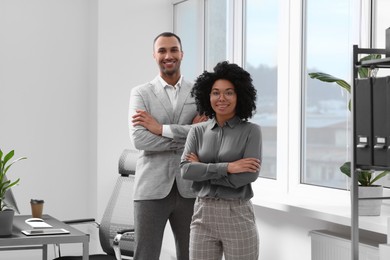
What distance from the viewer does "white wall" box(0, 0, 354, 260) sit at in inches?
225

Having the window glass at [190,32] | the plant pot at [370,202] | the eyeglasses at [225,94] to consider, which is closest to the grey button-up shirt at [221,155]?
the eyeglasses at [225,94]

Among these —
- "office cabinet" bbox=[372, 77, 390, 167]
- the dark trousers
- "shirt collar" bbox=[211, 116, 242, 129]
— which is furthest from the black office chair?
"office cabinet" bbox=[372, 77, 390, 167]

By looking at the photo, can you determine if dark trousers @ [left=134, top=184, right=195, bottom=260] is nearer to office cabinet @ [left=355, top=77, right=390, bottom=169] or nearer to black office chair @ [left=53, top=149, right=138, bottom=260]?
black office chair @ [left=53, top=149, right=138, bottom=260]

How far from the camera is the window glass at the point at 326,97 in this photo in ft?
13.3

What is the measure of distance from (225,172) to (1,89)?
9.91 feet

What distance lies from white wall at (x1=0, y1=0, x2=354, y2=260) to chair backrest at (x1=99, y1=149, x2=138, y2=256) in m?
1.05

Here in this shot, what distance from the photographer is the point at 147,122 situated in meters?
3.72

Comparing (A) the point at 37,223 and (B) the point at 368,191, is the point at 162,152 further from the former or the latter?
(B) the point at 368,191

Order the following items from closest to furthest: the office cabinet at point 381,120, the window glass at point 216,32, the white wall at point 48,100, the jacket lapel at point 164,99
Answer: the office cabinet at point 381,120
the jacket lapel at point 164,99
the window glass at point 216,32
the white wall at point 48,100

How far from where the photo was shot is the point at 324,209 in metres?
3.69

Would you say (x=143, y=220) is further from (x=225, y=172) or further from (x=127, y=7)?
(x=127, y=7)

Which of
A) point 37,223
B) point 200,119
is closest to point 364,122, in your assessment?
point 200,119

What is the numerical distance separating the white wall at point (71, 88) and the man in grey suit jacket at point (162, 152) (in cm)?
189

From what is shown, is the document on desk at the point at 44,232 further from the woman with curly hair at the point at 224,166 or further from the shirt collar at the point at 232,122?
the shirt collar at the point at 232,122
